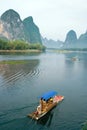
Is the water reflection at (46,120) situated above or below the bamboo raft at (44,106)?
below

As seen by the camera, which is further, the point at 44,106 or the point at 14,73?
the point at 14,73

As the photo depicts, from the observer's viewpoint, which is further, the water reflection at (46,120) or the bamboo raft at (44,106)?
the bamboo raft at (44,106)

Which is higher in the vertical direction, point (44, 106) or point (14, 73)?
point (44, 106)

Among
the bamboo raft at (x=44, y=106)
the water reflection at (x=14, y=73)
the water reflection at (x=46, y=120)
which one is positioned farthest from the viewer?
the water reflection at (x=14, y=73)

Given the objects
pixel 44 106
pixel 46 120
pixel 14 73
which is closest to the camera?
pixel 46 120

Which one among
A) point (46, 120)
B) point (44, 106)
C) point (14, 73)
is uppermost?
point (44, 106)

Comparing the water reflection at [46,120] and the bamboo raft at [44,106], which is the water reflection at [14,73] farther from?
the water reflection at [46,120]

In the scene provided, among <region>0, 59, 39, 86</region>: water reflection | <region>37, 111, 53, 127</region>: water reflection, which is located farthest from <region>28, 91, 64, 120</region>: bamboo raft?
<region>0, 59, 39, 86</region>: water reflection

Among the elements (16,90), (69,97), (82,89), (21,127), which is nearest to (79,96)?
(69,97)

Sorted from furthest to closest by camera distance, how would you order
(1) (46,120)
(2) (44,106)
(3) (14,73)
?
(3) (14,73)
(2) (44,106)
(1) (46,120)

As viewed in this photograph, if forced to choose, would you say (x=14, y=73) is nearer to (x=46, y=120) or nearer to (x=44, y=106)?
(x=44, y=106)

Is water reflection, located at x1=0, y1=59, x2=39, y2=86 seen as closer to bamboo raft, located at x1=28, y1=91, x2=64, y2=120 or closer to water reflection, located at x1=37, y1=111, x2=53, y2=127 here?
bamboo raft, located at x1=28, y1=91, x2=64, y2=120

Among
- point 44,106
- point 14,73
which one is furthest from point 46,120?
point 14,73

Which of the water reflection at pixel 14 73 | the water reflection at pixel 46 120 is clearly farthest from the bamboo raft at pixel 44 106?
the water reflection at pixel 14 73
